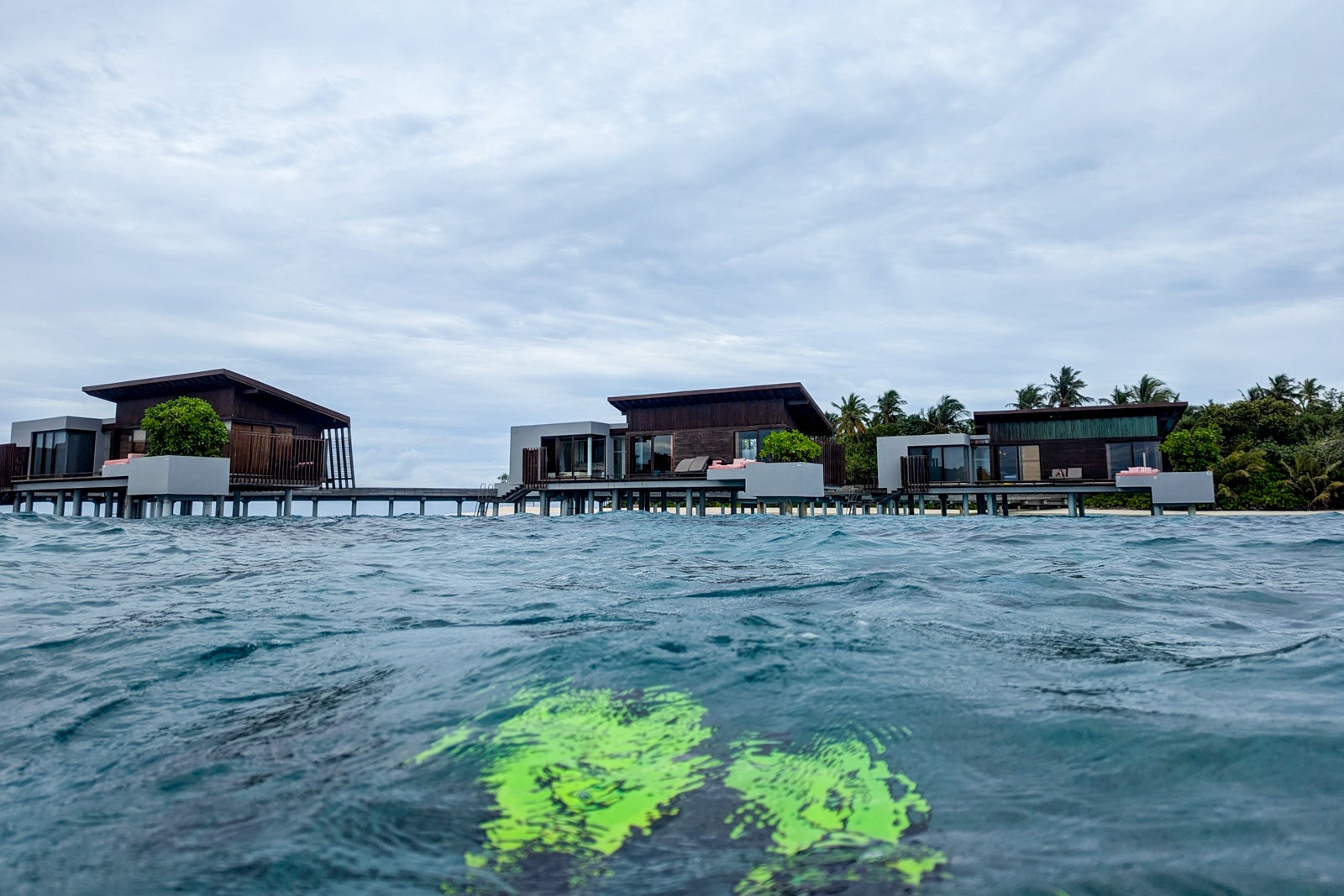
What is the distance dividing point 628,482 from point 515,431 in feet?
20.1

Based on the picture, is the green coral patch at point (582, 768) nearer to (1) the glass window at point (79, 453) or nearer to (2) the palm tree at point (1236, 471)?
(1) the glass window at point (79, 453)

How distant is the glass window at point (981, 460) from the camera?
28469 millimetres

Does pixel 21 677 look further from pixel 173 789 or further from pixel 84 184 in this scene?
pixel 84 184

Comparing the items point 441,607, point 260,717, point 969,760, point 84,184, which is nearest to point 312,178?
point 84,184

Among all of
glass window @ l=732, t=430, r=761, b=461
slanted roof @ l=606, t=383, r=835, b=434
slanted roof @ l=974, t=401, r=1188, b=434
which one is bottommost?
glass window @ l=732, t=430, r=761, b=461

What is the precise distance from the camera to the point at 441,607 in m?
5.46

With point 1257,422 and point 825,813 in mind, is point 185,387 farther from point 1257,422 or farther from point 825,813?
point 1257,422

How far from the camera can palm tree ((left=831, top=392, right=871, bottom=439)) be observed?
164 feet

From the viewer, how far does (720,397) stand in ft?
87.8

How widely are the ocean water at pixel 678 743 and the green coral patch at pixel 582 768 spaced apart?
13mm

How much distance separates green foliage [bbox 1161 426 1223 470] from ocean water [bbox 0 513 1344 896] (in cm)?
2407

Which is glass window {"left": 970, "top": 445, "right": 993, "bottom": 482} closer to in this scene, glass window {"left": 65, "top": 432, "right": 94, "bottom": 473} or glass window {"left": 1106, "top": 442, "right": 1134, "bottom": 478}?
glass window {"left": 1106, "top": 442, "right": 1134, "bottom": 478}

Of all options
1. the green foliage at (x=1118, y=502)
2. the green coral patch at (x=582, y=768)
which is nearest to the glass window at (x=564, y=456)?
the green foliage at (x=1118, y=502)

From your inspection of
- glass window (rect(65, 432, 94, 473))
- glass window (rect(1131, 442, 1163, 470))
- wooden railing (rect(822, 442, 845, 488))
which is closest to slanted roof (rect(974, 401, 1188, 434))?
glass window (rect(1131, 442, 1163, 470))
